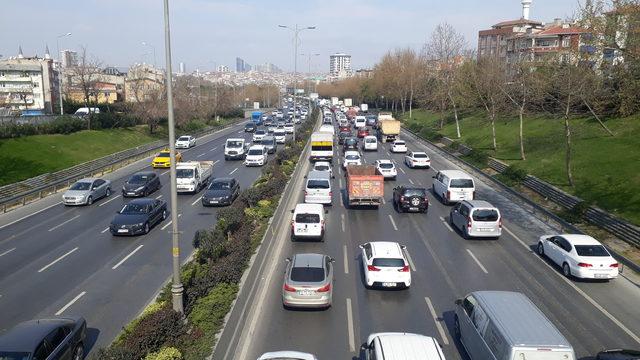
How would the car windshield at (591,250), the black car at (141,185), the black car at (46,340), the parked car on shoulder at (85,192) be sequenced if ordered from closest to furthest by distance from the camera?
the black car at (46,340) → the car windshield at (591,250) → the parked car on shoulder at (85,192) → the black car at (141,185)

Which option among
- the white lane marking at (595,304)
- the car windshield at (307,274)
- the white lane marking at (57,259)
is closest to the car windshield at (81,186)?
the white lane marking at (57,259)

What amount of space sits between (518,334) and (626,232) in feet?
50.6

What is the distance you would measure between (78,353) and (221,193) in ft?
59.3

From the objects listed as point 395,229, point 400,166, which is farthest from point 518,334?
point 400,166

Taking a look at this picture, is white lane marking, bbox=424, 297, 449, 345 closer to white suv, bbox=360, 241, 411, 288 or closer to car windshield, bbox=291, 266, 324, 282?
white suv, bbox=360, 241, 411, 288

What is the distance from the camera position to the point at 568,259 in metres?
19.3

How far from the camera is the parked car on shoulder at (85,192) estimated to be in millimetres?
30609

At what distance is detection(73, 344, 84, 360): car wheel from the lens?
12461 mm

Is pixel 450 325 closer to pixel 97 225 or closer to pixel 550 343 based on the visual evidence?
pixel 550 343

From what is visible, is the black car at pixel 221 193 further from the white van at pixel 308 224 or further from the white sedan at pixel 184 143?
the white sedan at pixel 184 143

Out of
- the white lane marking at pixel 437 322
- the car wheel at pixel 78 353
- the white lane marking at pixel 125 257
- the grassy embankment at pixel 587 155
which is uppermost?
the grassy embankment at pixel 587 155

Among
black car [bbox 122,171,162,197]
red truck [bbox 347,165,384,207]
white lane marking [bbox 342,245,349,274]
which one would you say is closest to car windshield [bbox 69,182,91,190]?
black car [bbox 122,171,162,197]

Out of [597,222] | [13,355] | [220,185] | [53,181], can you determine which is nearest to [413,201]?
[597,222]

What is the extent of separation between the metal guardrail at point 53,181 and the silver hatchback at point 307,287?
2277 cm
